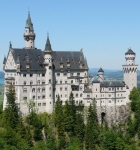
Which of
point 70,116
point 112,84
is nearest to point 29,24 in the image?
point 112,84

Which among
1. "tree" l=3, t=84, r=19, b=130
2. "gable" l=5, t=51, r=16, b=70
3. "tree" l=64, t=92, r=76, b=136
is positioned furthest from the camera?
"gable" l=5, t=51, r=16, b=70

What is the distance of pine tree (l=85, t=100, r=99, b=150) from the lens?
104875mm

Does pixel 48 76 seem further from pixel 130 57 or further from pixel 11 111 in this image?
pixel 130 57

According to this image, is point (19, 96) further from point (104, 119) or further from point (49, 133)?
point (104, 119)

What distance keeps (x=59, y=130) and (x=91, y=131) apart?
363 inches

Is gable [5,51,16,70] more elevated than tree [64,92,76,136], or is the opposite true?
gable [5,51,16,70]

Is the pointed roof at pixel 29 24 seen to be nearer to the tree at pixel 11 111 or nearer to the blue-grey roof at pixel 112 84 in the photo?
the tree at pixel 11 111

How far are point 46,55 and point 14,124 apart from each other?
75.7 ft

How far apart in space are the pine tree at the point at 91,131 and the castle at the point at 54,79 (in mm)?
6311

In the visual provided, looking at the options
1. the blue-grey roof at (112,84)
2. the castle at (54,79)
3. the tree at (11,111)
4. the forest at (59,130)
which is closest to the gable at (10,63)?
the castle at (54,79)

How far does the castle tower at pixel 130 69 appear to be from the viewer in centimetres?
12362

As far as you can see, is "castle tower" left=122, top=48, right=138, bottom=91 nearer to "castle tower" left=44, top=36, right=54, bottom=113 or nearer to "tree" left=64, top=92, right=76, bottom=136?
"tree" left=64, top=92, right=76, bottom=136

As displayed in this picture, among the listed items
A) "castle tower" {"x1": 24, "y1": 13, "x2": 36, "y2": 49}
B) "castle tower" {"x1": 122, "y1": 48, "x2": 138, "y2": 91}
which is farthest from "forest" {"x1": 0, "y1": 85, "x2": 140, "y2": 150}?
"castle tower" {"x1": 24, "y1": 13, "x2": 36, "y2": 49}

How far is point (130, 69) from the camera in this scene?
406ft
